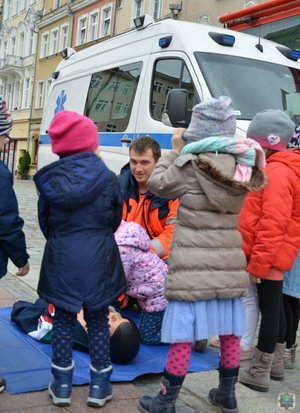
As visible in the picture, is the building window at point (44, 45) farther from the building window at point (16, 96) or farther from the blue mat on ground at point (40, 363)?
the blue mat on ground at point (40, 363)

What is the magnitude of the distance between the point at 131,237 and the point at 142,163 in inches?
28.6

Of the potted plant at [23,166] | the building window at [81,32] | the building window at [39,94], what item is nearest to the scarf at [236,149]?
the building window at [81,32]

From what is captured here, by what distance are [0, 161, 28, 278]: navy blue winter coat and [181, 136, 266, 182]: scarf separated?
97 cm

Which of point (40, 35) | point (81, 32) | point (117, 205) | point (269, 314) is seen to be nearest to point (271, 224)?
point (269, 314)

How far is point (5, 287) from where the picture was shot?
5754 millimetres

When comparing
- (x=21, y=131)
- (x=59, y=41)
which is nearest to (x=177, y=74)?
(x=59, y=41)

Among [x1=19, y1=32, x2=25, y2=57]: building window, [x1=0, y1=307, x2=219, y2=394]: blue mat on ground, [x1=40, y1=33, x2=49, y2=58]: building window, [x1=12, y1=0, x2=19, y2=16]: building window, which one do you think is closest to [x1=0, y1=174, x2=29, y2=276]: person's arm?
[x1=0, y1=307, x2=219, y2=394]: blue mat on ground

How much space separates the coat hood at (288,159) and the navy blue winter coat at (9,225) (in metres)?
1.62

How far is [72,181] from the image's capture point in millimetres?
3100

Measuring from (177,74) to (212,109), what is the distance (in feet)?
11.9

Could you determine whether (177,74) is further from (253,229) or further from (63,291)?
(63,291)

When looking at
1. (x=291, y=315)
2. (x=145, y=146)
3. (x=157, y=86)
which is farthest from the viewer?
(x=157, y=86)

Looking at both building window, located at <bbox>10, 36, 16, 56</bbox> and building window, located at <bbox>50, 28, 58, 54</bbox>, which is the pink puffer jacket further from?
building window, located at <bbox>10, 36, 16, 56</bbox>

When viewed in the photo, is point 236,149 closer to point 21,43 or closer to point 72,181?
point 72,181
